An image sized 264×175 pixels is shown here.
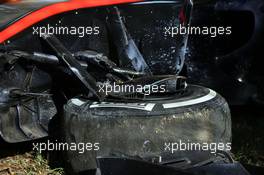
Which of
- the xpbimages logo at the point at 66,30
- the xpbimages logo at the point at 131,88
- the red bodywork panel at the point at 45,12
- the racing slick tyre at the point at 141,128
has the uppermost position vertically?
the red bodywork panel at the point at 45,12

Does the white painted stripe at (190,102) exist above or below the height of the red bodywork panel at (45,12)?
below

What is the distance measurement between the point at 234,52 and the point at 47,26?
1.66 metres

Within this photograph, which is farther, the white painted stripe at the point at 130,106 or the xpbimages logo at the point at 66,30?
the xpbimages logo at the point at 66,30

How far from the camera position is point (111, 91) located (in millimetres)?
3092

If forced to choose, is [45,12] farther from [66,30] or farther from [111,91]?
[111,91]

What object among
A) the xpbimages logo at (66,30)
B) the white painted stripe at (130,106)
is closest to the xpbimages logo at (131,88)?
the white painted stripe at (130,106)

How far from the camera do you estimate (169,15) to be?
11.4ft

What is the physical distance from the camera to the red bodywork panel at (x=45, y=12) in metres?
3.01

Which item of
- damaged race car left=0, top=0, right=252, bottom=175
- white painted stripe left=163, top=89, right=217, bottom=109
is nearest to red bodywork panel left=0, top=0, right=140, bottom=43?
damaged race car left=0, top=0, right=252, bottom=175

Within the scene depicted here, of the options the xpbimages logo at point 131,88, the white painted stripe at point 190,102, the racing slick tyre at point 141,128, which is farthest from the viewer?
the xpbimages logo at point 131,88

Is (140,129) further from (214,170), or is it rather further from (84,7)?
(84,7)

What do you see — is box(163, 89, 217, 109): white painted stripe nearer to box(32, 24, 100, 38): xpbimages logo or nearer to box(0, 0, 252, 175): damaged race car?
box(0, 0, 252, 175): damaged race car

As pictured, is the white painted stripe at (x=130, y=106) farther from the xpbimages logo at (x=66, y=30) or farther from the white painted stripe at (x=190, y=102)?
the xpbimages logo at (x=66, y=30)

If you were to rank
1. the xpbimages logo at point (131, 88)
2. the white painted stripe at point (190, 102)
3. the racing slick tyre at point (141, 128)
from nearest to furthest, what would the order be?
the racing slick tyre at point (141, 128) → the white painted stripe at point (190, 102) → the xpbimages logo at point (131, 88)
